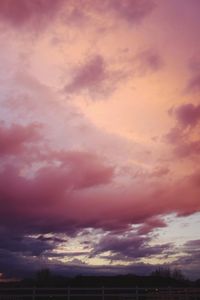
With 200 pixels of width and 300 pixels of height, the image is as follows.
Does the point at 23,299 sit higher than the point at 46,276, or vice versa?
the point at 46,276

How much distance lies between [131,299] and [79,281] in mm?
29016

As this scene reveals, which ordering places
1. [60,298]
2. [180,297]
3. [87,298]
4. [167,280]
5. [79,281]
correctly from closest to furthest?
[180,297]
[60,298]
[87,298]
[79,281]
[167,280]

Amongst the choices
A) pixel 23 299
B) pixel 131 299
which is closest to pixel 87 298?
pixel 131 299

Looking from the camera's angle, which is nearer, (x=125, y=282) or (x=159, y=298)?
(x=159, y=298)

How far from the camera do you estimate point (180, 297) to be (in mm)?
28250

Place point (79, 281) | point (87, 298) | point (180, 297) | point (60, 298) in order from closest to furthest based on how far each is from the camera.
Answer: point (180, 297) → point (60, 298) → point (87, 298) → point (79, 281)

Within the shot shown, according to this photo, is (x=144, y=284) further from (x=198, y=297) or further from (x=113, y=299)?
(x=198, y=297)

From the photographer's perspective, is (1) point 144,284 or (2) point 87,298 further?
(1) point 144,284

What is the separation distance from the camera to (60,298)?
3180 cm

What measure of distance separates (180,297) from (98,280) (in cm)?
3359

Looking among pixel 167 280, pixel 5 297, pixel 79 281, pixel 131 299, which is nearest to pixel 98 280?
pixel 79 281

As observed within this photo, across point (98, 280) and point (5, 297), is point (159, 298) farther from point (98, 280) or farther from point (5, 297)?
point (98, 280)

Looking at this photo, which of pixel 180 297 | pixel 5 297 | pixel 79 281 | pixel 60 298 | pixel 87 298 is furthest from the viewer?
pixel 79 281

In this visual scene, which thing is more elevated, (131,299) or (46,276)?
(46,276)
